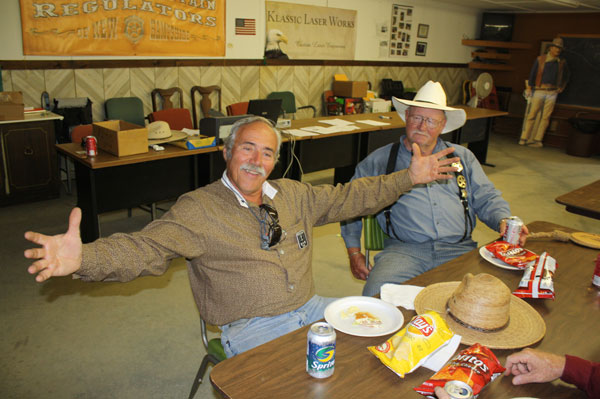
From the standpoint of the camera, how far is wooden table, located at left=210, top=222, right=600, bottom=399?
1.25 m

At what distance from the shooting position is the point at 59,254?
4.39 ft

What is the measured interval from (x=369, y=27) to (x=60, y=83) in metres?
5.17

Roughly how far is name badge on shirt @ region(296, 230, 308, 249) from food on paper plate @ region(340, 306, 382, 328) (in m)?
0.42

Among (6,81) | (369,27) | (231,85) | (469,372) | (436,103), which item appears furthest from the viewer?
(369,27)

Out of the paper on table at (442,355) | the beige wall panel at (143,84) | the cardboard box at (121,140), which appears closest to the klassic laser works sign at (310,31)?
the beige wall panel at (143,84)

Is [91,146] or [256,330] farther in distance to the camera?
[91,146]

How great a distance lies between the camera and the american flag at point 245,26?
6.79 metres

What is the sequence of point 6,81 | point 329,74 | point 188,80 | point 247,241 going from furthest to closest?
point 329,74
point 188,80
point 6,81
point 247,241

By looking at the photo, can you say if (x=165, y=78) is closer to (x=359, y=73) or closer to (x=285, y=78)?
(x=285, y=78)

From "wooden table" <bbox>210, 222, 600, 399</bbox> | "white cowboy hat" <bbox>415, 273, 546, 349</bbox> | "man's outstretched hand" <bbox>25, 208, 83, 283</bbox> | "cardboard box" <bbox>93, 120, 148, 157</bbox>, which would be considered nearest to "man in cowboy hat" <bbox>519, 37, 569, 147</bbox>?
"cardboard box" <bbox>93, 120, 148, 157</bbox>

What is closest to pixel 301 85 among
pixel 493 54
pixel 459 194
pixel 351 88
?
pixel 351 88

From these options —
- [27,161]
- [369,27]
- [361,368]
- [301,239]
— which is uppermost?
[369,27]

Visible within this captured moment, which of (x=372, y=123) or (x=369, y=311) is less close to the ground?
(x=372, y=123)

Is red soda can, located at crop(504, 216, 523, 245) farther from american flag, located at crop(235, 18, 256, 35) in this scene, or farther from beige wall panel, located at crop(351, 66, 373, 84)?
beige wall panel, located at crop(351, 66, 373, 84)
